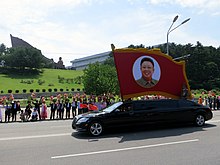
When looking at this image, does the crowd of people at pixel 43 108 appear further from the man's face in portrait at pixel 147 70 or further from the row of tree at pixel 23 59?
the row of tree at pixel 23 59

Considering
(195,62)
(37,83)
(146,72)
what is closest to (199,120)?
→ (146,72)

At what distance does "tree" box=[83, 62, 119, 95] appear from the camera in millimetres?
42300

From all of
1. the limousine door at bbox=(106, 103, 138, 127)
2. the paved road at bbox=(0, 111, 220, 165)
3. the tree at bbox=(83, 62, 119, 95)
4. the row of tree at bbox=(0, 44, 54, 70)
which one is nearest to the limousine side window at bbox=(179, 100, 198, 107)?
the paved road at bbox=(0, 111, 220, 165)

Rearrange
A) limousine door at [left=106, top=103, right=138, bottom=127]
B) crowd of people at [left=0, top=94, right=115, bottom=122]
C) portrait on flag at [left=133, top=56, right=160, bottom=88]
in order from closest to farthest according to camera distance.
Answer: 1. limousine door at [left=106, top=103, right=138, bottom=127]
2. portrait on flag at [left=133, top=56, right=160, bottom=88]
3. crowd of people at [left=0, top=94, right=115, bottom=122]

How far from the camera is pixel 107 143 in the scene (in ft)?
30.2

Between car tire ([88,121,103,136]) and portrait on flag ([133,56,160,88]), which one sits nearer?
car tire ([88,121,103,136])

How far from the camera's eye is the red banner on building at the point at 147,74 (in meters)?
13.6

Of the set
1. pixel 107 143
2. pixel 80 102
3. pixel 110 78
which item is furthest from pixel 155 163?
pixel 110 78

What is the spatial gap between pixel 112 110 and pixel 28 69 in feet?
283

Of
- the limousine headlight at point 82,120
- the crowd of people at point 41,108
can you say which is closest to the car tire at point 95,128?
the limousine headlight at point 82,120

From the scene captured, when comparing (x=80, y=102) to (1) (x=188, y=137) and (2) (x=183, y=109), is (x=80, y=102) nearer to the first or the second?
(2) (x=183, y=109)

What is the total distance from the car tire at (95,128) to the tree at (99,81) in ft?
103

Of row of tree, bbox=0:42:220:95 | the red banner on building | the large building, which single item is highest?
the large building

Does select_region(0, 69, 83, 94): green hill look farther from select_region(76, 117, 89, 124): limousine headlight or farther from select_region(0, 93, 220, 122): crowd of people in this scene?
select_region(76, 117, 89, 124): limousine headlight
